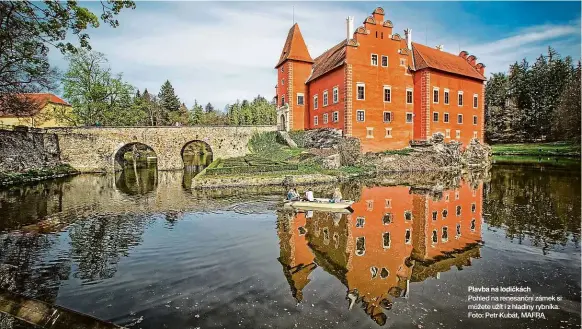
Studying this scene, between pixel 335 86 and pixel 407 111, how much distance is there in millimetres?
10555

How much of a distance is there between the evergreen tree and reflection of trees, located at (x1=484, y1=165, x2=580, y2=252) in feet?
249

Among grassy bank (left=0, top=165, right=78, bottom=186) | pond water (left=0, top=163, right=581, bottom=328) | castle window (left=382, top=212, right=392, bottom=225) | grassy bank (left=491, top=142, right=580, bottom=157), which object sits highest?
grassy bank (left=491, top=142, right=580, bottom=157)

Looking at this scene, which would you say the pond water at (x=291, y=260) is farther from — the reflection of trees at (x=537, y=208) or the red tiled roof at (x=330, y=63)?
the red tiled roof at (x=330, y=63)

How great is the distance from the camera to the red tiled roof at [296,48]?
4534 centimetres

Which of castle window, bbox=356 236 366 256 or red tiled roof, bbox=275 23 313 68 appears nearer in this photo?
castle window, bbox=356 236 366 256

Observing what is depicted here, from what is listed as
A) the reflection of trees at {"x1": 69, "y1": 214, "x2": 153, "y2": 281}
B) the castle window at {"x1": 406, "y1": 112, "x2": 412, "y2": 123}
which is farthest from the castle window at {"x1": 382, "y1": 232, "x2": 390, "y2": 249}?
the castle window at {"x1": 406, "y1": 112, "x2": 412, "y2": 123}

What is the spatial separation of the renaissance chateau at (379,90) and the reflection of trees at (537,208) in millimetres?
15097

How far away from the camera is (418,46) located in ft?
152

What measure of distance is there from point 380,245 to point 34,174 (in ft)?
128

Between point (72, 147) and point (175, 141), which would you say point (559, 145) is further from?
point (72, 147)

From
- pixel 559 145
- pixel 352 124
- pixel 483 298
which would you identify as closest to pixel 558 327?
pixel 483 298

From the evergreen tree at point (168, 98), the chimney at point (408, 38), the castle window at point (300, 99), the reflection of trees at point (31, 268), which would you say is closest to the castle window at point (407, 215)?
the reflection of trees at point (31, 268)

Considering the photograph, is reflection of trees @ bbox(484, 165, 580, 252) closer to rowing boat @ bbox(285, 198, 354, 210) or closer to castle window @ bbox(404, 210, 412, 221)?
castle window @ bbox(404, 210, 412, 221)

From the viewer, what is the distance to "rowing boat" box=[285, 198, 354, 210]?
1816cm
